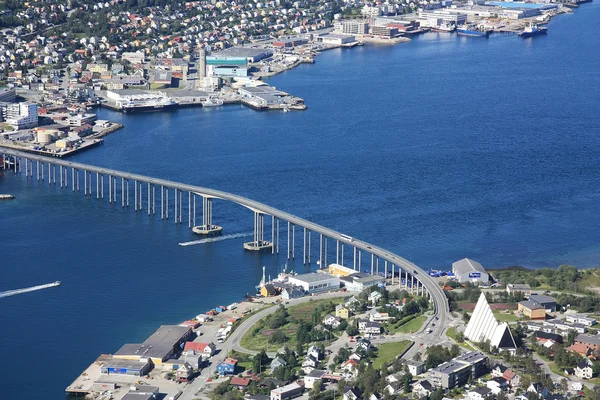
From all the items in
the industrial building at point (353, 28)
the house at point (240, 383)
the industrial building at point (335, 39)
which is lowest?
the house at point (240, 383)

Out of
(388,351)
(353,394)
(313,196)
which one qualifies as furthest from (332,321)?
(313,196)

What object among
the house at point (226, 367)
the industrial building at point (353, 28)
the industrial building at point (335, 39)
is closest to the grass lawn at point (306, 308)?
the house at point (226, 367)

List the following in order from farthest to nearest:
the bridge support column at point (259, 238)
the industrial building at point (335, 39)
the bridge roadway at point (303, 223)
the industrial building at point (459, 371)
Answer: the industrial building at point (335, 39), the bridge support column at point (259, 238), the bridge roadway at point (303, 223), the industrial building at point (459, 371)

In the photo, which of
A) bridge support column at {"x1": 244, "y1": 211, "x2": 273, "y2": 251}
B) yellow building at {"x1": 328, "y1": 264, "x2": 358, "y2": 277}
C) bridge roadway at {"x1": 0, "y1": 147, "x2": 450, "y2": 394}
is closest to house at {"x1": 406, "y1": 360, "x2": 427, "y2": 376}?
bridge roadway at {"x1": 0, "y1": 147, "x2": 450, "y2": 394}

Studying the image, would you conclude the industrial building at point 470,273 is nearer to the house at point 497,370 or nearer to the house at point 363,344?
the house at point 363,344

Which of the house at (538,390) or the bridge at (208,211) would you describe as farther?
the bridge at (208,211)

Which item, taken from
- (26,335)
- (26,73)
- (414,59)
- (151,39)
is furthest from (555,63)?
(26,335)

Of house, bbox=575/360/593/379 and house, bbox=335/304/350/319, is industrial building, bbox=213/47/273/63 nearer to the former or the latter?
house, bbox=335/304/350/319
